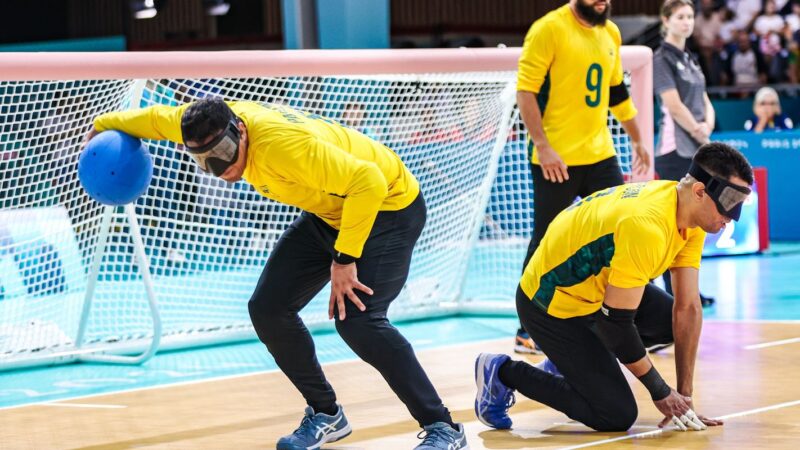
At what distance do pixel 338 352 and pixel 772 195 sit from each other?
23.1 feet

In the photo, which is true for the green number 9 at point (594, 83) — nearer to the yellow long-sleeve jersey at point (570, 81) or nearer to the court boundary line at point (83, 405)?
the yellow long-sleeve jersey at point (570, 81)

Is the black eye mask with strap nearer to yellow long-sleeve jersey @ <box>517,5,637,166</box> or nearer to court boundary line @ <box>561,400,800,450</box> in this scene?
court boundary line @ <box>561,400,800,450</box>

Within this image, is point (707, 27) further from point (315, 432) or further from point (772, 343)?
point (315, 432)

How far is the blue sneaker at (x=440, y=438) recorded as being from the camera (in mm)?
4832

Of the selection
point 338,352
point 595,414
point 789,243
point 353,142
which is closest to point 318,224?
point 353,142

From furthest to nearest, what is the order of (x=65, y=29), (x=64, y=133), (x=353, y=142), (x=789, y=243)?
(x=65, y=29)
(x=789, y=243)
(x=64, y=133)
(x=353, y=142)

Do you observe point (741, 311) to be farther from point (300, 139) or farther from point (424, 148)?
point (300, 139)

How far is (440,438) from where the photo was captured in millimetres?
4855

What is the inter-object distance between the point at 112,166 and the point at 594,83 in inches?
115

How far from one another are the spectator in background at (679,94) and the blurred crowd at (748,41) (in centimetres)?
861

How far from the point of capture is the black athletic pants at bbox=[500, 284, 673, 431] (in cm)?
524

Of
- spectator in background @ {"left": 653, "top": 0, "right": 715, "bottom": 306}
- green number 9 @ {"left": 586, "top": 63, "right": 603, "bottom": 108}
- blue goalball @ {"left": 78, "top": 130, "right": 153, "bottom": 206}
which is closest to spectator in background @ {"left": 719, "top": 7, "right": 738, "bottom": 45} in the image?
spectator in background @ {"left": 653, "top": 0, "right": 715, "bottom": 306}

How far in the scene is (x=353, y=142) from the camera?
500 centimetres

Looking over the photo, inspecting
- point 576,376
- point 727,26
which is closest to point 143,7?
point 727,26
